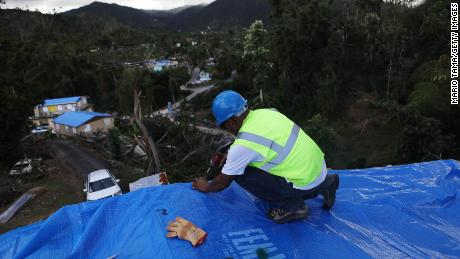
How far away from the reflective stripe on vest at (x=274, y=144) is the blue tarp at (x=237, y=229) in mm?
560

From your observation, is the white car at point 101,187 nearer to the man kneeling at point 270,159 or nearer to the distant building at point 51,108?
the man kneeling at point 270,159

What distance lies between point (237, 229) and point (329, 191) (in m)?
0.98

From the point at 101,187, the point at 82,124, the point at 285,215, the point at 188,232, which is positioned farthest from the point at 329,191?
the point at 82,124

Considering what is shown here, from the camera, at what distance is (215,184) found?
2.94 metres

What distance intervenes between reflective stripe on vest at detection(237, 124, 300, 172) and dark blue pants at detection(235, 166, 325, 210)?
101 mm

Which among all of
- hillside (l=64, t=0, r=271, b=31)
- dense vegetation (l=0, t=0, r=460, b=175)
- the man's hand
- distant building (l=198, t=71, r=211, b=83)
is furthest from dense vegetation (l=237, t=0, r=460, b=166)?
hillside (l=64, t=0, r=271, b=31)

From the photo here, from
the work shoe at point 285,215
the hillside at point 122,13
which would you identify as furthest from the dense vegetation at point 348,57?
the hillside at point 122,13

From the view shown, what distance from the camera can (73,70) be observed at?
4444 cm

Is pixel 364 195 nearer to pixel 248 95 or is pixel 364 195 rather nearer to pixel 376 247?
pixel 376 247

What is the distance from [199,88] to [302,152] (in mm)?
42315

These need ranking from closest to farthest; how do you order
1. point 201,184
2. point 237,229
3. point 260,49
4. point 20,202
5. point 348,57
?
1. point 237,229
2. point 201,184
3. point 20,202
4. point 348,57
5. point 260,49

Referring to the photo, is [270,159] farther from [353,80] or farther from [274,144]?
[353,80]

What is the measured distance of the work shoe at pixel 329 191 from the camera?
322 cm

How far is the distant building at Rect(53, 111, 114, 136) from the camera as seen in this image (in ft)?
87.8
